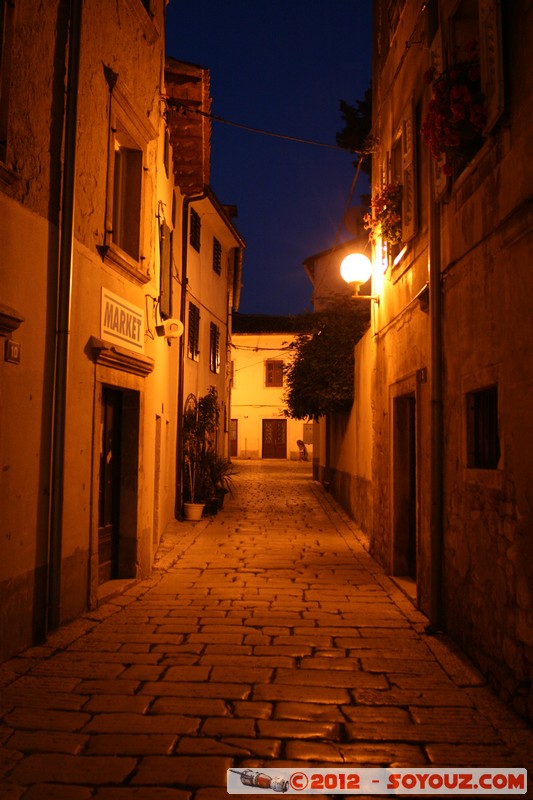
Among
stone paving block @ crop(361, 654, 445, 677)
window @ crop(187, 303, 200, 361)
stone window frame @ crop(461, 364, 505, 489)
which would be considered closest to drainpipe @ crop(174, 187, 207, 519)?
window @ crop(187, 303, 200, 361)

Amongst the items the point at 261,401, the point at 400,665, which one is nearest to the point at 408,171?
the point at 400,665

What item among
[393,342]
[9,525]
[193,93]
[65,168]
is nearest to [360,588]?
[393,342]

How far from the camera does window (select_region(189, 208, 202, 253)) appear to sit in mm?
17297

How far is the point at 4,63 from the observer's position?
17.3ft

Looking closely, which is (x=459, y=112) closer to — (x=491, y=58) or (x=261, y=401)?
(x=491, y=58)

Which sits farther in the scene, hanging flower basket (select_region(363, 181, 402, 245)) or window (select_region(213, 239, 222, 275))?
window (select_region(213, 239, 222, 275))

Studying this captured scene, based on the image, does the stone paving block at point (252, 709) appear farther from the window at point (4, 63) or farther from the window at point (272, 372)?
the window at point (272, 372)

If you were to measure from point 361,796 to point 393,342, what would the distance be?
6507 mm

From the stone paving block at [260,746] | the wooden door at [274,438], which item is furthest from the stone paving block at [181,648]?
the wooden door at [274,438]

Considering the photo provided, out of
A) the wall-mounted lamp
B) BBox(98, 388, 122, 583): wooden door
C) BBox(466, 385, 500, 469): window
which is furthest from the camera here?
the wall-mounted lamp

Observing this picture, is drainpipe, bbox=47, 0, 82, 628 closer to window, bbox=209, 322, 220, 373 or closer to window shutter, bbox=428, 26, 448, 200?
window shutter, bbox=428, 26, 448, 200

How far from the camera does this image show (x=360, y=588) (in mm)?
8047

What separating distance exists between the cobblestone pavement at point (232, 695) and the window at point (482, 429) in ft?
5.33

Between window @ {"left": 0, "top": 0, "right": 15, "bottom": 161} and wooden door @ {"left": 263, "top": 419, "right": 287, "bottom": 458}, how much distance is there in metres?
37.1
